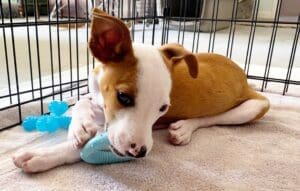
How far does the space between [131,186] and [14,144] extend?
1.40 feet

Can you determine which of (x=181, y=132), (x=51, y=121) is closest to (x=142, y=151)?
(x=181, y=132)

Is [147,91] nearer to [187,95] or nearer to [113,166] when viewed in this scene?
[113,166]

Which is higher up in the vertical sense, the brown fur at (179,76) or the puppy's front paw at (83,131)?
the brown fur at (179,76)

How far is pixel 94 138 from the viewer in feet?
2.57

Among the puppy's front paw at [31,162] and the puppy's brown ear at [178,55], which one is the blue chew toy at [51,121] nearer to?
the puppy's front paw at [31,162]

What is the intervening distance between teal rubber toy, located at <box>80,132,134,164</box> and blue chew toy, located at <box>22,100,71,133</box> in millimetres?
250

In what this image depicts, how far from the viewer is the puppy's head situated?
0.68 meters

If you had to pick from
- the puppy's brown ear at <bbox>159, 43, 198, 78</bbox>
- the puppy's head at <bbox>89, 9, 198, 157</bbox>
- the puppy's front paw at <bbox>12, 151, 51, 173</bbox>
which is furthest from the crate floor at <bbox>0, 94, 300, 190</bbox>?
the puppy's brown ear at <bbox>159, 43, 198, 78</bbox>

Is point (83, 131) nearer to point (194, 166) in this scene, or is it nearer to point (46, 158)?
point (46, 158)

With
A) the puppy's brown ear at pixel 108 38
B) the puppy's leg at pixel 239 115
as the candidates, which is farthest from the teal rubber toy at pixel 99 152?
the puppy's leg at pixel 239 115

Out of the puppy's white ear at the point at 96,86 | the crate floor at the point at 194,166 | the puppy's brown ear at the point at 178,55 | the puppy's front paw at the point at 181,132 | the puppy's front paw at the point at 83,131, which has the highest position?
the puppy's brown ear at the point at 178,55

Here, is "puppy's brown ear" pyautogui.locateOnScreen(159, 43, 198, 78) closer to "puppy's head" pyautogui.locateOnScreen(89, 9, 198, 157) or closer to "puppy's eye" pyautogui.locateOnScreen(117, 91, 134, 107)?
"puppy's head" pyautogui.locateOnScreen(89, 9, 198, 157)

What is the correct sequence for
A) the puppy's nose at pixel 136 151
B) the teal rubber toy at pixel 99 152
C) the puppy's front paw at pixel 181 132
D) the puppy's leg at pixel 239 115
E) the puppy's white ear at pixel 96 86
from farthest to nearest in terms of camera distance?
the puppy's leg at pixel 239 115, the puppy's front paw at pixel 181 132, the puppy's white ear at pixel 96 86, the teal rubber toy at pixel 99 152, the puppy's nose at pixel 136 151

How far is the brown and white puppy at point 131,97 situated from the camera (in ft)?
2.26
